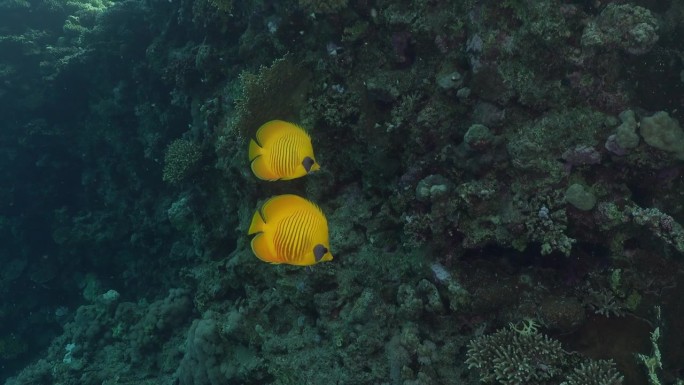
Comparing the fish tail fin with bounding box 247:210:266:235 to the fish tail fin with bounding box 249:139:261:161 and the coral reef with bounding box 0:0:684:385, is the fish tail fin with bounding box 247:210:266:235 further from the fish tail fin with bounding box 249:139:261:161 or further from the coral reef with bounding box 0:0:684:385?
the coral reef with bounding box 0:0:684:385

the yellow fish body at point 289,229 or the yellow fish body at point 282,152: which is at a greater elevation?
the yellow fish body at point 282,152

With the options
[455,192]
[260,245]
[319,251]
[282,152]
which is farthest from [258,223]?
[455,192]

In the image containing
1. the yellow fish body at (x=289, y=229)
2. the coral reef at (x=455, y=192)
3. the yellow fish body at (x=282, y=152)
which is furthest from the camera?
the coral reef at (x=455, y=192)

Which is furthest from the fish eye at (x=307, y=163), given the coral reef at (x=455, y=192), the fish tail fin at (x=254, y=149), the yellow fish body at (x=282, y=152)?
the coral reef at (x=455, y=192)

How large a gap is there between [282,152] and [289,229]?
22.2 inches

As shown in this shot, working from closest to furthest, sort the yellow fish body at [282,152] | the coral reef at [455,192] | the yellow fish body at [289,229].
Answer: the yellow fish body at [289,229] → the yellow fish body at [282,152] → the coral reef at [455,192]

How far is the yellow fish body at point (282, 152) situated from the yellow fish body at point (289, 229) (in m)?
0.35

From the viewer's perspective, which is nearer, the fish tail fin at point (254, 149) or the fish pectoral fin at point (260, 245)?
the fish pectoral fin at point (260, 245)

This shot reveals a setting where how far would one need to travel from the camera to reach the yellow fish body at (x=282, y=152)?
279 cm

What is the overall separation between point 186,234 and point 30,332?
687 cm

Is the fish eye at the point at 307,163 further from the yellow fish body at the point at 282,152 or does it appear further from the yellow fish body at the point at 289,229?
the yellow fish body at the point at 289,229

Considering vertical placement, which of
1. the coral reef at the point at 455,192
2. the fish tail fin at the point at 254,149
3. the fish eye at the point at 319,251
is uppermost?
the fish tail fin at the point at 254,149

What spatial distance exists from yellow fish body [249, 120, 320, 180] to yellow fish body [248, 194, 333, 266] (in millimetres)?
354

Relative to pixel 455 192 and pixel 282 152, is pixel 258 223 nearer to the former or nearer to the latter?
pixel 282 152
